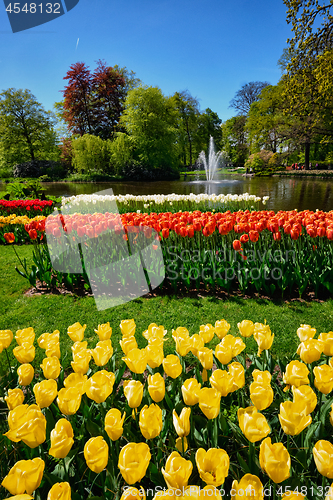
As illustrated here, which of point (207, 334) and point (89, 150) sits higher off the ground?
point (89, 150)

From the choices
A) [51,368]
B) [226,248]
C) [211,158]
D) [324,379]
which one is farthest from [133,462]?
[211,158]

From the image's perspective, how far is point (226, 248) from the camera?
13.0 ft

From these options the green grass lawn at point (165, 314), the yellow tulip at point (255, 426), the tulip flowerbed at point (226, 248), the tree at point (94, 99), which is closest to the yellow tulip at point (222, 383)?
the yellow tulip at point (255, 426)

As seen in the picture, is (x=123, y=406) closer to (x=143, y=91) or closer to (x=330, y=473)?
(x=330, y=473)

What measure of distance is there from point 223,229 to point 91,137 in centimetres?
2860

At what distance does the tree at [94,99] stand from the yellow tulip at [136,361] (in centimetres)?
4131

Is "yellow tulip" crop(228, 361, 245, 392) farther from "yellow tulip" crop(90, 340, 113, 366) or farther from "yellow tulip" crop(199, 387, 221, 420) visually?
"yellow tulip" crop(90, 340, 113, 366)

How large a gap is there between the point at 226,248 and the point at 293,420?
313cm

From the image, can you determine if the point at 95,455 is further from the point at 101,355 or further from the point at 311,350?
the point at 311,350

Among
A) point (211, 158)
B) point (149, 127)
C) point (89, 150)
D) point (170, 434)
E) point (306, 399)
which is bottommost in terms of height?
point (170, 434)

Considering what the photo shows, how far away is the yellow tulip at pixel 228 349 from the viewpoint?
4.49 feet

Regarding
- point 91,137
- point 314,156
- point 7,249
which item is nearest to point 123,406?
point 7,249

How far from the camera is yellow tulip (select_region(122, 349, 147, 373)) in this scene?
1298 millimetres

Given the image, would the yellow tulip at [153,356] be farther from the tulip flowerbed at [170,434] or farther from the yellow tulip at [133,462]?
the yellow tulip at [133,462]
